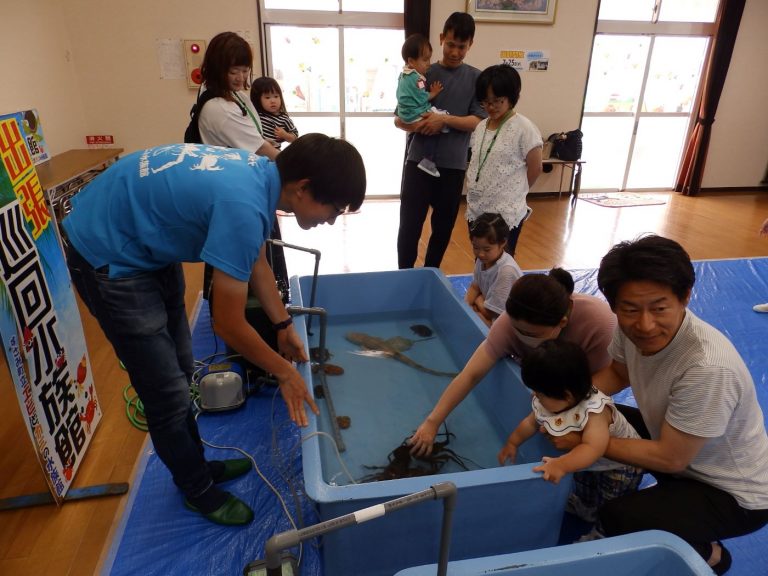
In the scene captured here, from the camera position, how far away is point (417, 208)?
2943 millimetres

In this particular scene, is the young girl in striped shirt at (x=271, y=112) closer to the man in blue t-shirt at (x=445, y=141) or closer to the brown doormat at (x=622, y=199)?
the man in blue t-shirt at (x=445, y=141)

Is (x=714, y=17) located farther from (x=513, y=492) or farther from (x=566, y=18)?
(x=513, y=492)

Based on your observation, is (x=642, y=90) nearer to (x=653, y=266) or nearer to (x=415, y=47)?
(x=415, y=47)

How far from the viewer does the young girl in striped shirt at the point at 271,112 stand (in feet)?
10.1

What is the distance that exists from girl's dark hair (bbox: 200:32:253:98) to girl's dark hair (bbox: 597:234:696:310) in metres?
1.57

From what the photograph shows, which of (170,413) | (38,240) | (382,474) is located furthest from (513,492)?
(38,240)

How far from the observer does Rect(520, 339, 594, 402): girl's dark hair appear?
125 centimetres

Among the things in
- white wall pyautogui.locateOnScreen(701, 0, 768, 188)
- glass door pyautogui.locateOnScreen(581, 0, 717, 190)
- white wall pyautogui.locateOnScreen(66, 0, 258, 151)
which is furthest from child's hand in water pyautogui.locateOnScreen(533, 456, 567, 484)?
white wall pyautogui.locateOnScreen(701, 0, 768, 188)

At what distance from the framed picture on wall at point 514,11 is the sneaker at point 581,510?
5139mm

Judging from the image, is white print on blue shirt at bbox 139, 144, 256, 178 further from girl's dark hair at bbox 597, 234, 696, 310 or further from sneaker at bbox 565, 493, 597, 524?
sneaker at bbox 565, 493, 597, 524

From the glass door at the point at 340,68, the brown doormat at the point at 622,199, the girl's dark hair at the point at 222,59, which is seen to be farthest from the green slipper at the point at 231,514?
the brown doormat at the point at 622,199

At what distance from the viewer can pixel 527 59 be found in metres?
5.56

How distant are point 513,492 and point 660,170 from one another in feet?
22.2

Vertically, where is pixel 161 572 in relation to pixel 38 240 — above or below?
below
